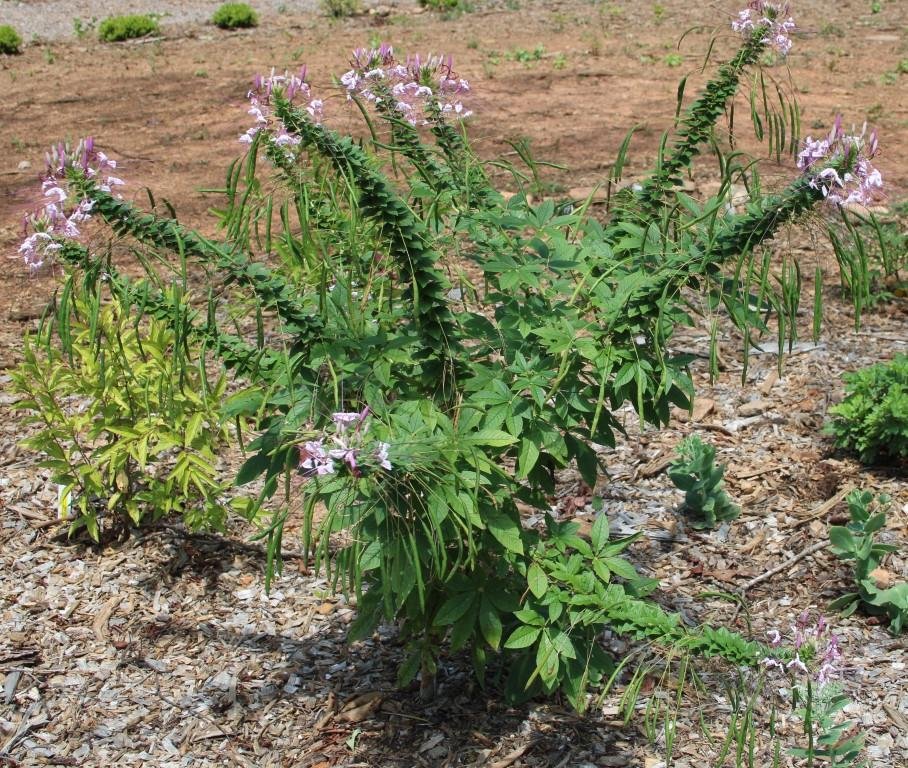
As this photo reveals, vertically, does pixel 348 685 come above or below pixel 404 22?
below

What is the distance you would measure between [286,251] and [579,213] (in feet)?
2.98

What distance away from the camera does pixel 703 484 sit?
3654 millimetres

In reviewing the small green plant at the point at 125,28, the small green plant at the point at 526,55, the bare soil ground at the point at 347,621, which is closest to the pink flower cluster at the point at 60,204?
the bare soil ground at the point at 347,621

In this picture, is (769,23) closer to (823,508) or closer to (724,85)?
(724,85)

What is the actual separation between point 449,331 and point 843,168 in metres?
0.96

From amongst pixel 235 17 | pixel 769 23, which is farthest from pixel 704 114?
pixel 235 17

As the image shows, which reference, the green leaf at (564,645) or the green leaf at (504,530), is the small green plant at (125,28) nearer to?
the green leaf at (504,530)

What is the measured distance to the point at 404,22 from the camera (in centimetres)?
1200

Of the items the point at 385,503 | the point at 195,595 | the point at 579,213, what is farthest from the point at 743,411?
the point at 385,503

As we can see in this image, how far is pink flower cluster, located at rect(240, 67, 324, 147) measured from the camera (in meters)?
2.32

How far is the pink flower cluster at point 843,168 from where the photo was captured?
2.11 meters

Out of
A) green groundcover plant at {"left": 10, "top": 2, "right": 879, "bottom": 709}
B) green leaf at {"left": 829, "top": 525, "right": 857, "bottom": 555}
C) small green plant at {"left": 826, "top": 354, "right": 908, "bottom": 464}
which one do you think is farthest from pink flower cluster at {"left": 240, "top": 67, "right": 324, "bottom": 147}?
small green plant at {"left": 826, "top": 354, "right": 908, "bottom": 464}

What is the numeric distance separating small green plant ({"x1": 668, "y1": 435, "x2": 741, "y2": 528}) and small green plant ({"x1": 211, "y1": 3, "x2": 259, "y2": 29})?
976 centimetres

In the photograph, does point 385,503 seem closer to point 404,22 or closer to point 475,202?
point 475,202
